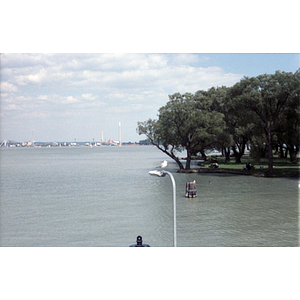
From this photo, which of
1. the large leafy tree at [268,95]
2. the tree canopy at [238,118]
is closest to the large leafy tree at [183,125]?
the tree canopy at [238,118]

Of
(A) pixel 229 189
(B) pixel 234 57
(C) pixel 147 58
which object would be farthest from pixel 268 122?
(C) pixel 147 58

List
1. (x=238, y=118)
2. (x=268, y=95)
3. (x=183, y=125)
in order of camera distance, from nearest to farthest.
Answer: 1. (x=268, y=95)
2. (x=183, y=125)
3. (x=238, y=118)

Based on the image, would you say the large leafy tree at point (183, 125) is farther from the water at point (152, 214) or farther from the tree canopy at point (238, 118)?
the water at point (152, 214)

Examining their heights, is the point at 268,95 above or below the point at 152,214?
above

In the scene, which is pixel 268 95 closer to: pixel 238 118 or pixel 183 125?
pixel 238 118

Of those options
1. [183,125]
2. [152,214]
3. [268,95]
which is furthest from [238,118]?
[152,214]

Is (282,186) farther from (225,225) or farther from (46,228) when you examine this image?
(46,228)

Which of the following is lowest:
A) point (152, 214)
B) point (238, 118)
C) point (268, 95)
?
point (152, 214)

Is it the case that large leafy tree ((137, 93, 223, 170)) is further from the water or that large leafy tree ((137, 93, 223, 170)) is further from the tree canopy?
the water

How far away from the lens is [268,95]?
78.5 feet

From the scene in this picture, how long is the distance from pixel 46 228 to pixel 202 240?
19.7 feet

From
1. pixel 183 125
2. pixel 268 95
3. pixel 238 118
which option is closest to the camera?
pixel 268 95

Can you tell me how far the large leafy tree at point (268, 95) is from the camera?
23688 mm

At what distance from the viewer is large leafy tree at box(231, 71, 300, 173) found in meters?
23.7
